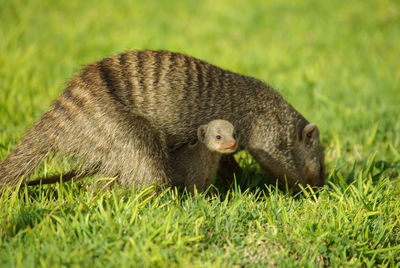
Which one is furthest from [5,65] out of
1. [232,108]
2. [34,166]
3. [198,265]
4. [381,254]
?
[381,254]

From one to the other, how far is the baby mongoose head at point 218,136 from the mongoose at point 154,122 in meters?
0.19

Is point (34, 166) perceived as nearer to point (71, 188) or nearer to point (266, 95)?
point (71, 188)

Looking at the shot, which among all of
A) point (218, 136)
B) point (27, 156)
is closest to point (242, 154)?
point (218, 136)

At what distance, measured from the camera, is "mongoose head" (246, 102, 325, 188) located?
151 inches

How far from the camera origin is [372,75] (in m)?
6.52

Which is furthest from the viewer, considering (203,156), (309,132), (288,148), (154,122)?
(309,132)

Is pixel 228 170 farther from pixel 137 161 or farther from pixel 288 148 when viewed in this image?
pixel 137 161

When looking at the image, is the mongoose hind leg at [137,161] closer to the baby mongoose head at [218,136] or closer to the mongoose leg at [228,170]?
the baby mongoose head at [218,136]

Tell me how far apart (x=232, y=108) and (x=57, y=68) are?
3.26 m

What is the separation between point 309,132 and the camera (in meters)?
4.11

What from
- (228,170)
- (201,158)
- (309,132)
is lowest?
(228,170)

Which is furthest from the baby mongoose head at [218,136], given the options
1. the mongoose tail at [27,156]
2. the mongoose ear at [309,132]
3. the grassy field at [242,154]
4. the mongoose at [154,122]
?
the mongoose tail at [27,156]

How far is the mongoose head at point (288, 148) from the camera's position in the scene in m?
3.83

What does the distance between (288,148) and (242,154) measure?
80 cm
